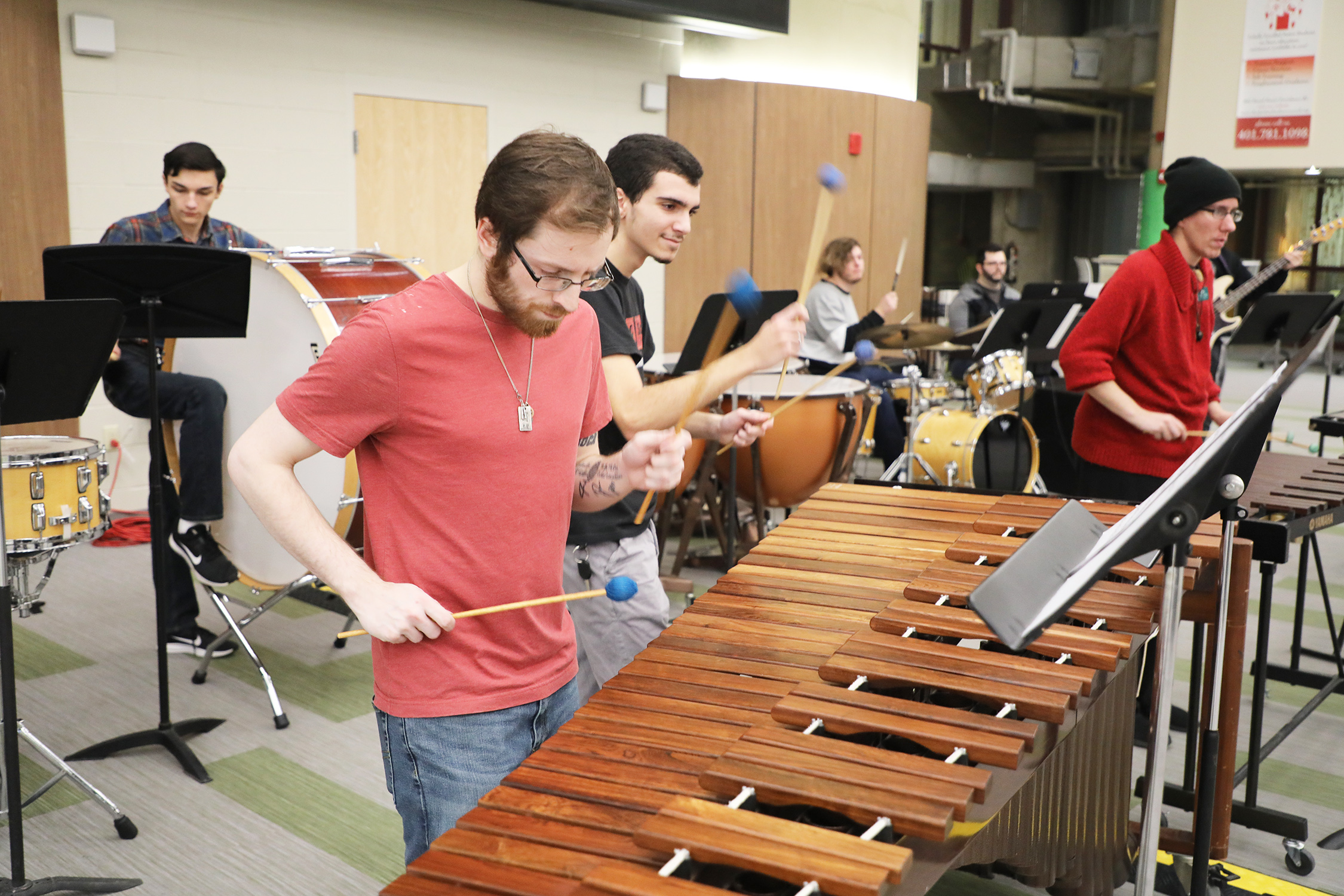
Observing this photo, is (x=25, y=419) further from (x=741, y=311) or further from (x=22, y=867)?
(x=741, y=311)

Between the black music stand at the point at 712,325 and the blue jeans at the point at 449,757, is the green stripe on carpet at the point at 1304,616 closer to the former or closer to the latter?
the black music stand at the point at 712,325

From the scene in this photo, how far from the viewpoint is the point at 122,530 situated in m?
5.57

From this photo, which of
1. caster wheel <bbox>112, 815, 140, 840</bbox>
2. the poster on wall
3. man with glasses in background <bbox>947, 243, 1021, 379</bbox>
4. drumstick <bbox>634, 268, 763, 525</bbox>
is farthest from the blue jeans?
the poster on wall

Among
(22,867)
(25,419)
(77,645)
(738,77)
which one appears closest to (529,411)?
(25,419)

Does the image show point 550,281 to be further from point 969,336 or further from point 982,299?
point 982,299

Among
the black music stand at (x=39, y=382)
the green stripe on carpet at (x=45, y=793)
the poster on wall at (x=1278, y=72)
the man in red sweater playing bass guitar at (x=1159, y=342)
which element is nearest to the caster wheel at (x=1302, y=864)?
the man in red sweater playing bass guitar at (x=1159, y=342)

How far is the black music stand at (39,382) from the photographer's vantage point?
2.34m

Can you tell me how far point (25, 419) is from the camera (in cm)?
253

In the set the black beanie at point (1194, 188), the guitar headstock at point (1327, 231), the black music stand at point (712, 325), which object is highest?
the black beanie at point (1194, 188)

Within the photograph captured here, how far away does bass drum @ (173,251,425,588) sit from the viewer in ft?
11.9

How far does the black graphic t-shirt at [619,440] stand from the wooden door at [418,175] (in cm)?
454

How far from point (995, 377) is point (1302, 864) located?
3.69 m

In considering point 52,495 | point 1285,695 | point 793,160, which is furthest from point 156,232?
point 793,160

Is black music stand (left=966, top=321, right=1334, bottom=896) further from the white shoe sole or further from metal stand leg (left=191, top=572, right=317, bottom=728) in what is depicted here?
the white shoe sole
